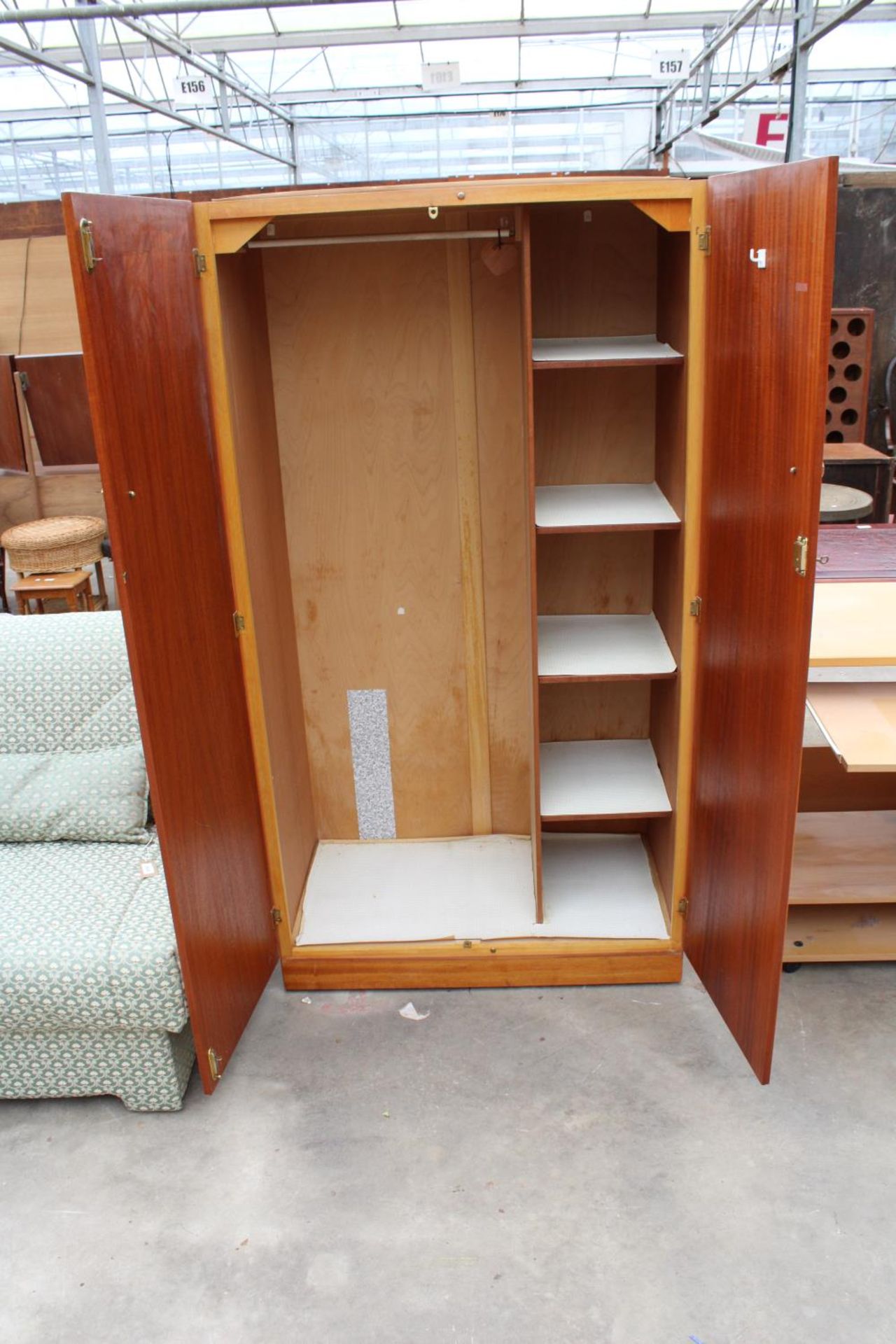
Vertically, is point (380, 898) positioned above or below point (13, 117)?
below

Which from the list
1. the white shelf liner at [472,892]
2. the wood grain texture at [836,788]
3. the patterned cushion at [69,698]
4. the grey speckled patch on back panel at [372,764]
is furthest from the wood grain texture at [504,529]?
the patterned cushion at [69,698]

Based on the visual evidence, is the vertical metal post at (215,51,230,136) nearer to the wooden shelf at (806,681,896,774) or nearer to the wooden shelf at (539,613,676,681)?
the wooden shelf at (539,613,676,681)

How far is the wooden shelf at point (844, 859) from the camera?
Answer: 2607 mm

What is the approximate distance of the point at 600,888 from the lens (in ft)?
9.12

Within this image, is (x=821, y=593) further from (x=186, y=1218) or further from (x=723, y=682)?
→ (x=186, y=1218)

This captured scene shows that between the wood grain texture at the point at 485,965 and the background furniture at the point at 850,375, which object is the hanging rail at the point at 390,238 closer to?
the wood grain texture at the point at 485,965

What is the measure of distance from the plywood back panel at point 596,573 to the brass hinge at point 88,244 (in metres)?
1.43

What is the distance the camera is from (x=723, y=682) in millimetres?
2180

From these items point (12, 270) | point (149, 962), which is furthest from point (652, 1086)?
point (12, 270)

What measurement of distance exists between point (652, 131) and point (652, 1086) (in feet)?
34.1

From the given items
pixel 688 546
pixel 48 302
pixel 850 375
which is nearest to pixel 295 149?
pixel 48 302

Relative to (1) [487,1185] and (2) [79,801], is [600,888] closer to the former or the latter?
(1) [487,1185]

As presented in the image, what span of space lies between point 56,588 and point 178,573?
3.23m

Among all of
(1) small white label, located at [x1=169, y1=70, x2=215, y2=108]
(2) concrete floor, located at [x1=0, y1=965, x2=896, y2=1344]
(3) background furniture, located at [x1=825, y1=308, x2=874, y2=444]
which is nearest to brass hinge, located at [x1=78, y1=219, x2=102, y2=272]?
(2) concrete floor, located at [x1=0, y1=965, x2=896, y2=1344]
